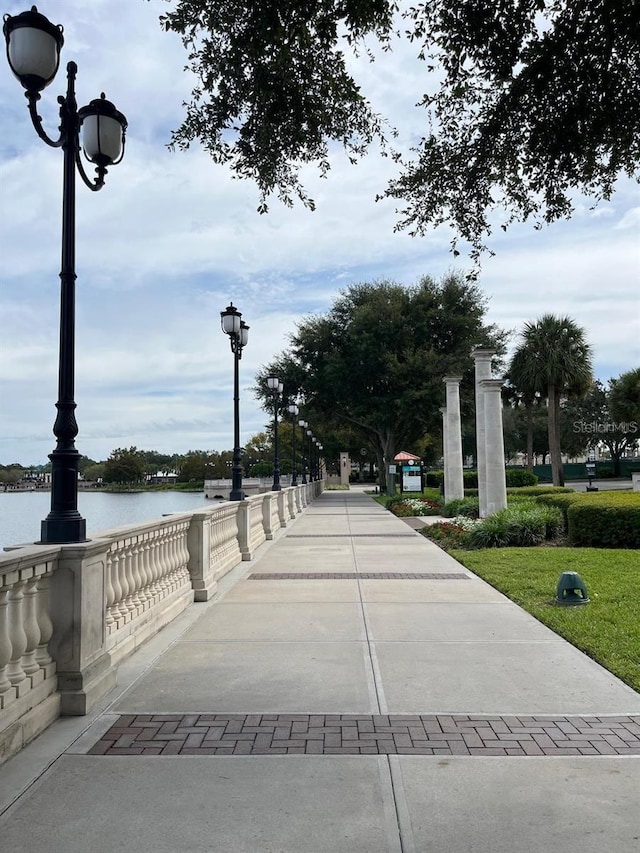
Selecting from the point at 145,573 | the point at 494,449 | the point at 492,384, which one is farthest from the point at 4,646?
the point at 492,384

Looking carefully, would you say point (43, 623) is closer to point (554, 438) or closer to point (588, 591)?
point (588, 591)

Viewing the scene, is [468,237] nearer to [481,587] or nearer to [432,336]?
[481,587]

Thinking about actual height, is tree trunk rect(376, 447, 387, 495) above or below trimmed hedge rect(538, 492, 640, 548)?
above

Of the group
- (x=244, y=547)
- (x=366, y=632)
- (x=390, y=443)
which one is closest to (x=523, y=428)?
(x=390, y=443)

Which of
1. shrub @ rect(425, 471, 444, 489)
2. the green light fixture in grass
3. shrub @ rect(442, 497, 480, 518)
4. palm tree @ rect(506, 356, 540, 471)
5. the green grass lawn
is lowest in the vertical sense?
the green grass lawn

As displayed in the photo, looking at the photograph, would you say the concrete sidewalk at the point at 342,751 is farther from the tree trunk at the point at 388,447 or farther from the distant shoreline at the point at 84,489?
the tree trunk at the point at 388,447

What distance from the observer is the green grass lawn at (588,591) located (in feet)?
21.5

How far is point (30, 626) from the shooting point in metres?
4.51

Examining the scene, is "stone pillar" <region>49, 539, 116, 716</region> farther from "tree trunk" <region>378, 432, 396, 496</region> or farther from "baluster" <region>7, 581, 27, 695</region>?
"tree trunk" <region>378, 432, 396, 496</region>

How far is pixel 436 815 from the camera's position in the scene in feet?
11.4

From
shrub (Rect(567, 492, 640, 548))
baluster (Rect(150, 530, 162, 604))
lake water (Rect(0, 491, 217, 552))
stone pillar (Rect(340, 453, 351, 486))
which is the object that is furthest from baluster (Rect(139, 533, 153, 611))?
stone pillar (Rect(340, 453, 351, 486))

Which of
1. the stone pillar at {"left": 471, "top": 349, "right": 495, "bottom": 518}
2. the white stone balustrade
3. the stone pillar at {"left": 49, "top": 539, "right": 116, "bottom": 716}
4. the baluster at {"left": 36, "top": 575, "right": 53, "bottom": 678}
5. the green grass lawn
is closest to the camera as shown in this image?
the white stone balustrade

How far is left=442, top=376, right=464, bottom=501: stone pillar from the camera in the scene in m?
27.5

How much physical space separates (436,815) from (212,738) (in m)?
1.58
